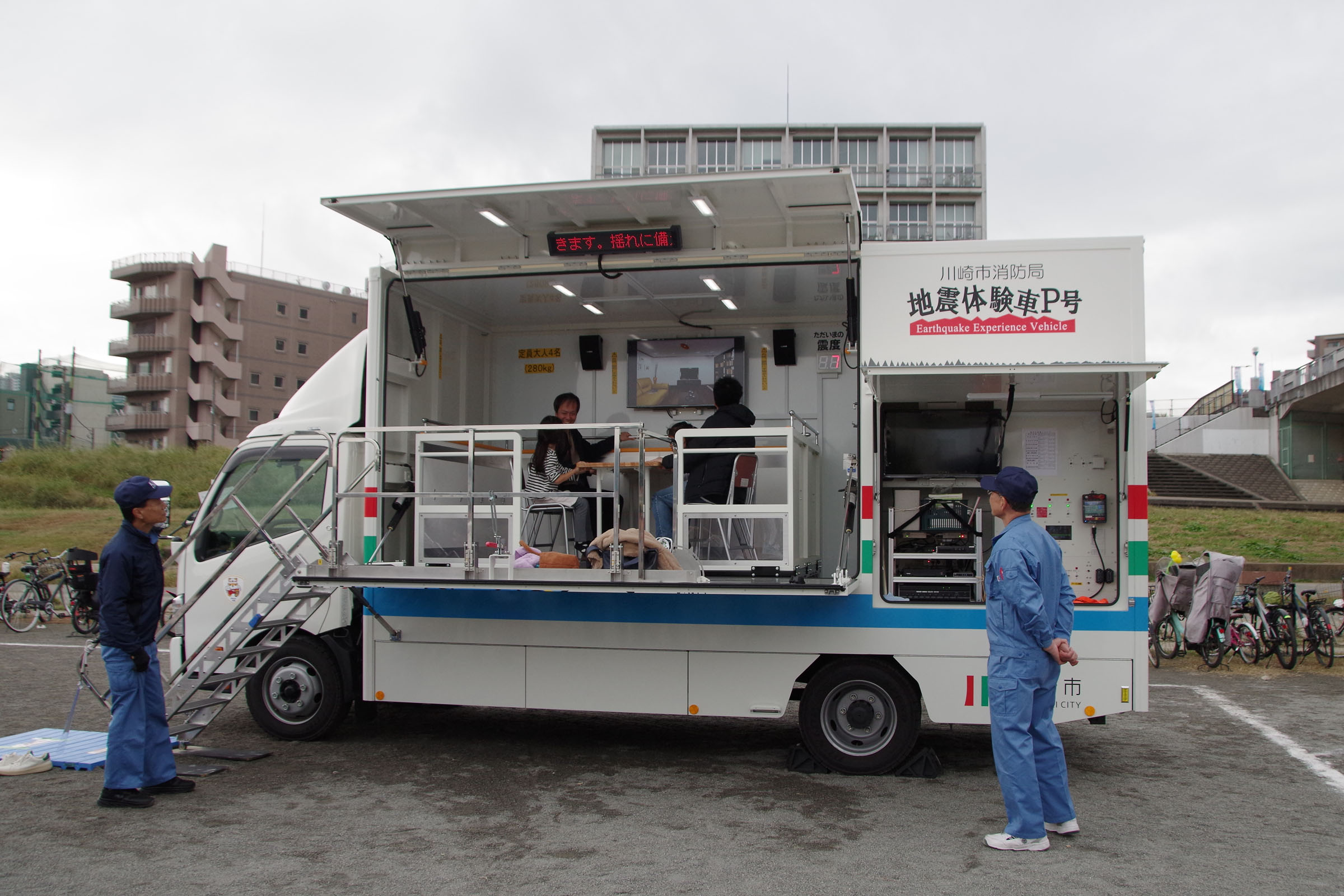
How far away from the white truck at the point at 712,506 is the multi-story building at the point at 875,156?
50.6 metres

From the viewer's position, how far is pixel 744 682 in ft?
21.3

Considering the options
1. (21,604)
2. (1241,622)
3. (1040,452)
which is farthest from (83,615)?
(1241,622)

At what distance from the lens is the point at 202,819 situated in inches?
217

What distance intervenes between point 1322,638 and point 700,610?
8532 millimetres

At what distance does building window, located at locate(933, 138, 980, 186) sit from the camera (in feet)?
186

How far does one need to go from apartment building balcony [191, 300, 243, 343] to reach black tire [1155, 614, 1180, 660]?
60355mm

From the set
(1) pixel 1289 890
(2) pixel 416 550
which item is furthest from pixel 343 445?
(1) pixel 1289 890

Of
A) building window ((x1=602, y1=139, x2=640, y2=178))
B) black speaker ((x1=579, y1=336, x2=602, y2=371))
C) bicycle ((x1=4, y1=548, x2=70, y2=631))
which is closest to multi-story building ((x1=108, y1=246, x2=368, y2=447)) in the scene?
building window ((x1=602, y1=139, x2=640, y2=178))

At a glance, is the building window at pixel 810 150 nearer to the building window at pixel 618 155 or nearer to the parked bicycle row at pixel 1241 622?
the building window at pixel 618 155

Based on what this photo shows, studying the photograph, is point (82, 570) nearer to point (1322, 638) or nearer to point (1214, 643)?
point (1214, 643)

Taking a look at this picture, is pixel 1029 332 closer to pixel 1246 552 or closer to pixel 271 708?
pixel 271 708

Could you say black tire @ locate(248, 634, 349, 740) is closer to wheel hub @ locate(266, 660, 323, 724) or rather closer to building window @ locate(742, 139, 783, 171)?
wheel hub @ locate(266, 660, 323, 724)

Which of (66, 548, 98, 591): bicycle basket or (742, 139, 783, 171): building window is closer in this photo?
(66, 548, 98, 591): bicycle basket

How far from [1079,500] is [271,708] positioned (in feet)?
18.5
